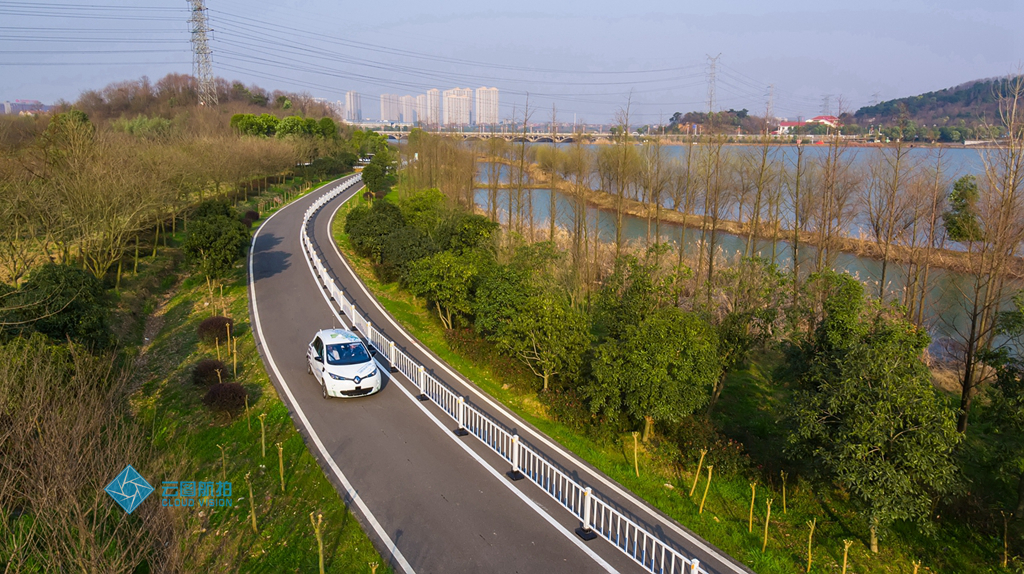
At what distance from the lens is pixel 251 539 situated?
8414 millimetres

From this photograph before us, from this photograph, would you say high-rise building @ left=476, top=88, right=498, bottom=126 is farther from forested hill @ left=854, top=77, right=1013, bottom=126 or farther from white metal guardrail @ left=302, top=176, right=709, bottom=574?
white metal guardrail @ left=302, top=176, right=709, bottom=574

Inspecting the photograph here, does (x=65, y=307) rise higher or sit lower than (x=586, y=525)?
higher

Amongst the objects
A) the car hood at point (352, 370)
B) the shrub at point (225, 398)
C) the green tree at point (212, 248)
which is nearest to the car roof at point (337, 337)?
the car hood at point (352, 370)

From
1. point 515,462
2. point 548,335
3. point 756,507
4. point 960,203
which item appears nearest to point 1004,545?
point 756,507

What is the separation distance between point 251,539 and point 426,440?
3.62 metres

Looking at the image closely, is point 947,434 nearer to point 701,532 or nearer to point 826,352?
point 826,352

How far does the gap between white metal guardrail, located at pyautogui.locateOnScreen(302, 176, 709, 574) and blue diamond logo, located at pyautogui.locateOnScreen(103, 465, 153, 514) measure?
5.46 metres

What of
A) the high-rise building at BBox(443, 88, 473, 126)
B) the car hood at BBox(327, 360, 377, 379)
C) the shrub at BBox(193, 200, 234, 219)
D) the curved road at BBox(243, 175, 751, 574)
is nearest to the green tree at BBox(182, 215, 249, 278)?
the shrub at BBox(193, 200, 234, 219)

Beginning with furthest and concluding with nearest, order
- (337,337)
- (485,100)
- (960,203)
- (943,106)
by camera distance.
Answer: (485,100)
(943,106)
(960,203)
(337,337)

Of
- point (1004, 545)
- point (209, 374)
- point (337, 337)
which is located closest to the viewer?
point (1004, 545)

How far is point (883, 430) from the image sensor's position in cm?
819

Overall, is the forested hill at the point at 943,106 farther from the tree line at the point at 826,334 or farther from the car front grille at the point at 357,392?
the car front grille at the point at 357,392

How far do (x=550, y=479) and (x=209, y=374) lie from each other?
8.92 m

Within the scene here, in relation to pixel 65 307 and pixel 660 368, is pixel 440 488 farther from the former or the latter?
pixel 65 307
